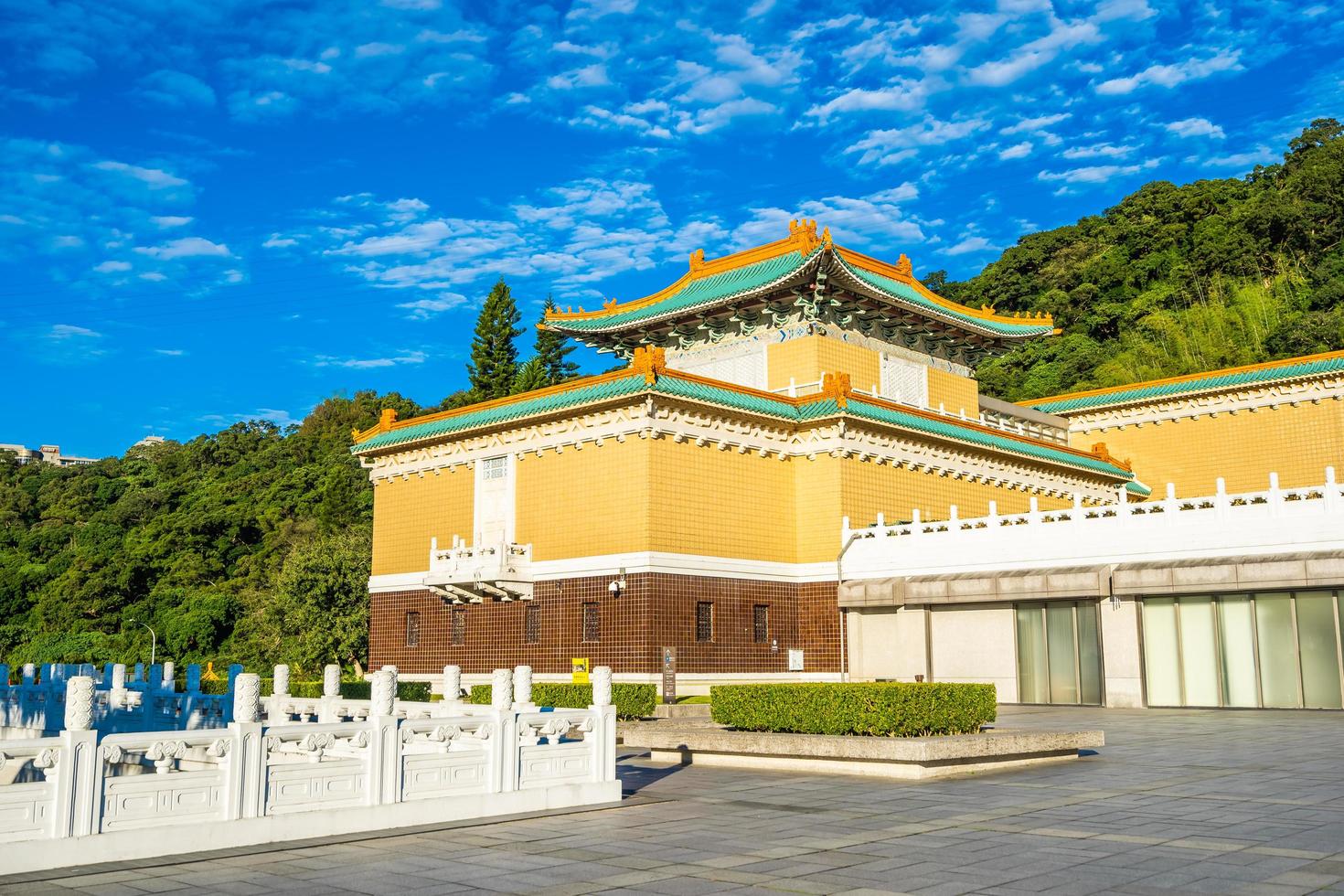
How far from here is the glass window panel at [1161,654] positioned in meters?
27.5

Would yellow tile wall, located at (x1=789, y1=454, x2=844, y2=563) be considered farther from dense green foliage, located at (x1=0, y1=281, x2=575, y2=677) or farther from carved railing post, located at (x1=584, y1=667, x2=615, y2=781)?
dense green foliage, located at (x1=0, y1=281, x2=575, y2=677)

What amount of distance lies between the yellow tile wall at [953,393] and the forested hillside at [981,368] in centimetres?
1706

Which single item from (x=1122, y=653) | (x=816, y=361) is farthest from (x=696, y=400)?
(x=1122, y=653)

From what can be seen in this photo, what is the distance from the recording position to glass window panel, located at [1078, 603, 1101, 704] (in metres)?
28.5

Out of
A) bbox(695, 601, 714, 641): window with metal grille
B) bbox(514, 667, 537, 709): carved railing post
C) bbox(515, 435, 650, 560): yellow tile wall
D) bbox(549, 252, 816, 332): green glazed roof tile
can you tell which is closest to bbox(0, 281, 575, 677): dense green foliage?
bbox(549, 252, 816, 332): green glazed roof tile

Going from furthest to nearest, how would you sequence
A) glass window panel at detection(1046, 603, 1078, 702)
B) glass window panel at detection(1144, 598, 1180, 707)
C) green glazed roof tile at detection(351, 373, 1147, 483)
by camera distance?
green glazed roof tile at detection(351, 373, 1147, 483) < glass window panel at detection(1046, 603, 1078, 702) < glass window panel at detection(1144, 598, 1180, 707)

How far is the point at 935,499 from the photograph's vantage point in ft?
117

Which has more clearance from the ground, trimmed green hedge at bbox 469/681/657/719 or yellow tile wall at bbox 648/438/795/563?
yellow tile wall at bbox 648/438/795/563

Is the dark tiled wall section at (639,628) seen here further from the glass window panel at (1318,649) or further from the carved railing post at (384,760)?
the carved railing post at (384,760)

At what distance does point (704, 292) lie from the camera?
127 feet

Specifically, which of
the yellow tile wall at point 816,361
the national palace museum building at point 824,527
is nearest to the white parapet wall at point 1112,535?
the national palace museum building at point 824,527

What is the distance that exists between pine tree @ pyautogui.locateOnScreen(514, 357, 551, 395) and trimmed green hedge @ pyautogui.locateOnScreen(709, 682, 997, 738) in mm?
48377

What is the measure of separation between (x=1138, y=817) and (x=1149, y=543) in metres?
17.3

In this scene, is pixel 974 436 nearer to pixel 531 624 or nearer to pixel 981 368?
pixel 531 624
